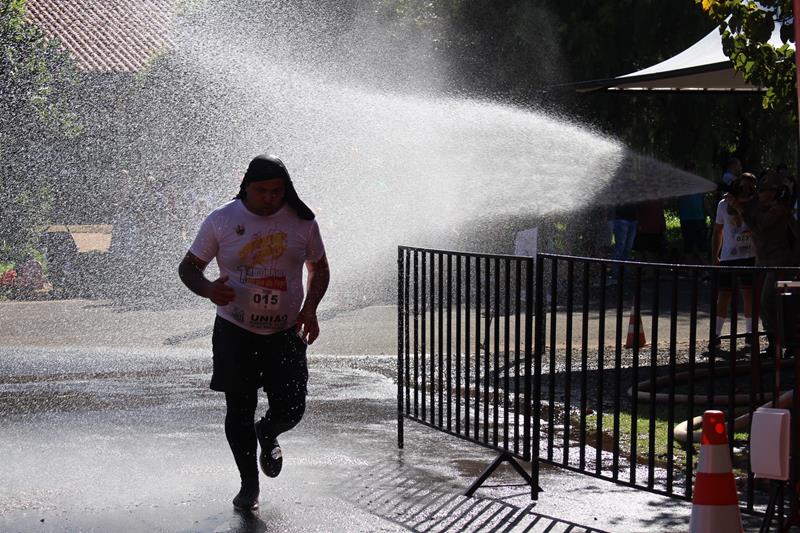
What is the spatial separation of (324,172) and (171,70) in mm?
10904

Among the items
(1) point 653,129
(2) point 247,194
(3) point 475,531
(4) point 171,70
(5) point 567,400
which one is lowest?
(3) point 475,531

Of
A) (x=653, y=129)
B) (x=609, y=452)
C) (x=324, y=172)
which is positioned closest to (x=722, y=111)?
(x=653, y=129)

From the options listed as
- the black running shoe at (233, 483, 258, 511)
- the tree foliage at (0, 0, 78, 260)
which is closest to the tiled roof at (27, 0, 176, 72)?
the tree foliage at (0, 0, 78, 260)

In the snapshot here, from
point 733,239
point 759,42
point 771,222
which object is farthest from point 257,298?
point 733,239

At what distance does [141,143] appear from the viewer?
89.4 feet

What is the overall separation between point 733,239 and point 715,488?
7.59m

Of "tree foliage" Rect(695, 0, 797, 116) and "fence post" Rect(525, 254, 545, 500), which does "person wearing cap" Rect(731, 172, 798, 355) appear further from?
"fence post" Rect(525, 254, 545, 500)

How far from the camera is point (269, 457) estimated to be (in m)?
6.55

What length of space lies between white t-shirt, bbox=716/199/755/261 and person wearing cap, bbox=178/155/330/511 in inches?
259

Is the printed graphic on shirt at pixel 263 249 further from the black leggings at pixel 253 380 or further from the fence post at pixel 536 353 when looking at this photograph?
the fence post at pixel 536 353

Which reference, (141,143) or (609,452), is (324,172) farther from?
(609,452)

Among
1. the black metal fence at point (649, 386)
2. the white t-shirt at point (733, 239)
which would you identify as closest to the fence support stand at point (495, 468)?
the black metal fence at point (649, 386)

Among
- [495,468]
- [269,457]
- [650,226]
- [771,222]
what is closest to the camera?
[269,457]

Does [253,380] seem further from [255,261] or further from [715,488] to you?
[715,488]
